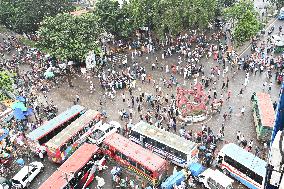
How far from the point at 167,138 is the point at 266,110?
32.2 feet

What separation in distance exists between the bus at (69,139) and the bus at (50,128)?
3.19ft

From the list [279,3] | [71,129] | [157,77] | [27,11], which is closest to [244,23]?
[157,77]

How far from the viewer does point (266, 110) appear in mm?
34750

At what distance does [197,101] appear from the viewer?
37719 millimetres

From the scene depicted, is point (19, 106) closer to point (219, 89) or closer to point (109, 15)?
point (109, 15)

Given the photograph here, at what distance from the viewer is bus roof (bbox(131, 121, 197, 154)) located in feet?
102

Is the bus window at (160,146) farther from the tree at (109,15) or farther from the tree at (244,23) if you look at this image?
the tree at (109,15)

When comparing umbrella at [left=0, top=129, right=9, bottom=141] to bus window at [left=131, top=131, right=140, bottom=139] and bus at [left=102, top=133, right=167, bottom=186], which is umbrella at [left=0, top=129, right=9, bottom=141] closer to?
bus at [left=102, top=133, right=167, bottom=186]

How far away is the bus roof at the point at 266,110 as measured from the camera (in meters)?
33.2

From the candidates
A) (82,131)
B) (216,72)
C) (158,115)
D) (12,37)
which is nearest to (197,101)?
(158,115)

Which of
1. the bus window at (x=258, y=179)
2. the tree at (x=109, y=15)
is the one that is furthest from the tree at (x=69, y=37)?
the bus window at (x=258, y=179)

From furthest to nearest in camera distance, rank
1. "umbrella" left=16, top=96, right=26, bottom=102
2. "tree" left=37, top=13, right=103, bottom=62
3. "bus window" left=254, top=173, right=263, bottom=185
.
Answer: "tree" left=37, top=13, right=103, bottom=62 → "umbrella" left=16, top=96, right=26, bottom=102 → "bus window" left=254, top=173, right=263, bottom=185

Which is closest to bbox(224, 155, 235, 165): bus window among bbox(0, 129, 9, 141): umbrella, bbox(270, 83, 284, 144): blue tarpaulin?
bbox(270, 83, 284, 144): blue tarpaulin

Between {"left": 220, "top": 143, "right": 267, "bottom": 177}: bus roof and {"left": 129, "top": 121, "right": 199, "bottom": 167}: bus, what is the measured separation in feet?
8.90
